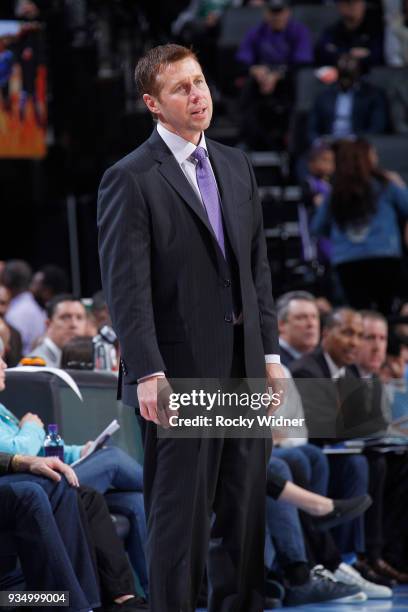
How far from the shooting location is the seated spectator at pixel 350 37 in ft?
40.7

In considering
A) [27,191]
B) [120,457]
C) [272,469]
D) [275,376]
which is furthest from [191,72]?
[27,191]

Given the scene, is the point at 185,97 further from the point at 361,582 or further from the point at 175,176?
the point at 361,582

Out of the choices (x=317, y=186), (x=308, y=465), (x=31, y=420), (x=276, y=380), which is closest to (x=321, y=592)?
(x=308, y=465)

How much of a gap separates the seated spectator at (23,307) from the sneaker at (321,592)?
3386mm

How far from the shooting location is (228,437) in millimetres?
3576

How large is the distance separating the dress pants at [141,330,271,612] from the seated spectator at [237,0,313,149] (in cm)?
866

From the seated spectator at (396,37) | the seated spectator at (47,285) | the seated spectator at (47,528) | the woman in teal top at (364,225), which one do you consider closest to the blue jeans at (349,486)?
the seated spectator at (47,528)

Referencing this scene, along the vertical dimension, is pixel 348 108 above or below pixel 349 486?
above

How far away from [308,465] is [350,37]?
673cm

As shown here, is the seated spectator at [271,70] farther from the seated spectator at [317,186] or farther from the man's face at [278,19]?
the seated spectator at [317,186]

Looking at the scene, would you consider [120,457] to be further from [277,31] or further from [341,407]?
[277,31]

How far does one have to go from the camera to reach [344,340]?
24.3 ft

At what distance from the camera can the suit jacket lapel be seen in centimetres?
362

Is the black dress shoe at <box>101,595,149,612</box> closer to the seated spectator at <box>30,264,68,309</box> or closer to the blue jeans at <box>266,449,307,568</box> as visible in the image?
the blue jeans at <box>266,449,307,568</box>
